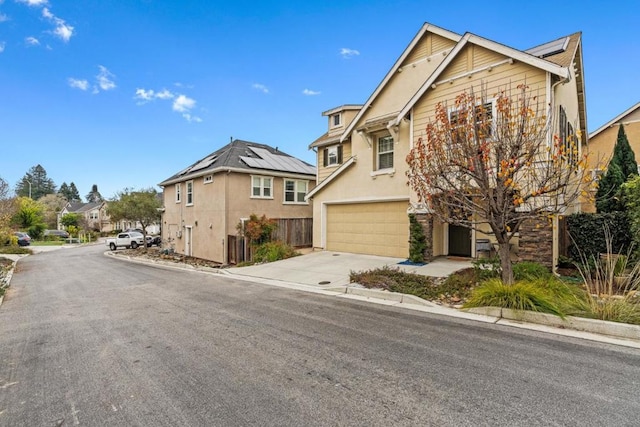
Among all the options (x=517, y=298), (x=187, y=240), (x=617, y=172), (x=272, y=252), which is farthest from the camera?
(x=187, y=240)

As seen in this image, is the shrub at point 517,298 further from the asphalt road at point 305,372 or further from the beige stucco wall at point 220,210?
the beige stucco wall at point 220,210

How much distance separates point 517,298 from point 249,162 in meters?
16.2

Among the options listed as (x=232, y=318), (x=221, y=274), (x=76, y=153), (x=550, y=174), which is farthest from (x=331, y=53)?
(x=76, y=153)

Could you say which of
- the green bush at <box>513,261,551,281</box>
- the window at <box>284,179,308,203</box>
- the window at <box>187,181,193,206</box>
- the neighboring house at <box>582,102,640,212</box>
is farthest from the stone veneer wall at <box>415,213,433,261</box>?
the window at <box>187,181,193,206</box>

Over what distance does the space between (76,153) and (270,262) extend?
33843 millimetres

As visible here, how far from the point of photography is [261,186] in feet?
62.7

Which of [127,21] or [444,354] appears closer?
[444,354]

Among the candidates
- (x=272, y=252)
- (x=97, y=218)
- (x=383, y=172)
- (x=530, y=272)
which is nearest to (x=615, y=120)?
(x=383, y=172)

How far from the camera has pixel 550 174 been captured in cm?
618

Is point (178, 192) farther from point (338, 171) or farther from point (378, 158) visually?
point (378, 158)

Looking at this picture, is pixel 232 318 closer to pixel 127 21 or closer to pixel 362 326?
pixel 362 326

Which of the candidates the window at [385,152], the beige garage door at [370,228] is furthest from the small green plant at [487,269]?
the window at [385,152]

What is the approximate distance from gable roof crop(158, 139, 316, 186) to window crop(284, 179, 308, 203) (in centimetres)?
63

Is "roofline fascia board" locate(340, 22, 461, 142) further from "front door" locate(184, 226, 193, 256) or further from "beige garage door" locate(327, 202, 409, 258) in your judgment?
"front door" locate(184, 226, 193, 256)
